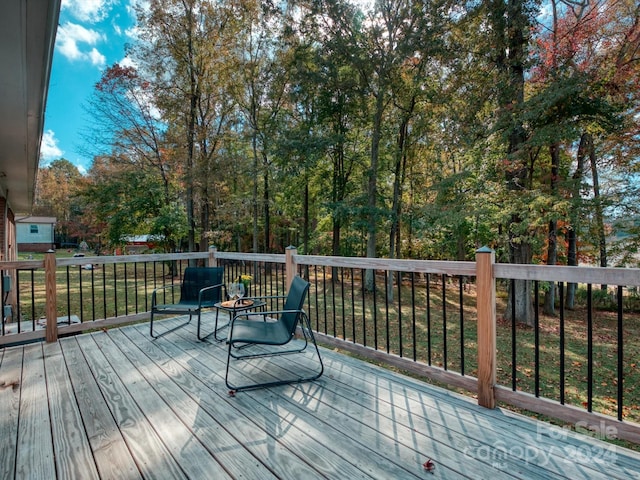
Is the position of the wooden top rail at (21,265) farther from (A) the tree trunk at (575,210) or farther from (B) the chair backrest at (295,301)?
(A) the tree trunk at (575,210)

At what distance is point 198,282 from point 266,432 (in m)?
2.66

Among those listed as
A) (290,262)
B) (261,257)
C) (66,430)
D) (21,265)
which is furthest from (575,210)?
(21,265)

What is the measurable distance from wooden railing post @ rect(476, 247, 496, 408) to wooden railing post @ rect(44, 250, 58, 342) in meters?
4.13

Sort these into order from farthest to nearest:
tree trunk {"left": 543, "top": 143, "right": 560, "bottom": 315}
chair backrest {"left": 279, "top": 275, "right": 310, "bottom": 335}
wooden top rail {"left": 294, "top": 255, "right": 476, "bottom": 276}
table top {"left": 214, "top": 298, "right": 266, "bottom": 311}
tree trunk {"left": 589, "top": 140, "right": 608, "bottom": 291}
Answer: tree trunk {"left": 543, "top": 143, "right": 560, "bottom": 315} < tree trunk {"left": 589, "top": 140, "right": 608, "bottom": 291} < table top {"left": 214, "top": 298, "right": 266, "bottom": 311} < chair backrest {"left": 279, "top": 275, "right": 310, "bottom": 335} < wooden top rail {"left": 294, "top": 255, "right": 476, "bottom": 276}

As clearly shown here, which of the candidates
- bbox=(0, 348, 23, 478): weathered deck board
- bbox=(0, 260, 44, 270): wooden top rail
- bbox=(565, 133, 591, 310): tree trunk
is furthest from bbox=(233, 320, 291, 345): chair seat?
bbox=(565, 133, 591, 310): tree trunk

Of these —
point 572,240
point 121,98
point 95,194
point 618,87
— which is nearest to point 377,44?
point 618,87

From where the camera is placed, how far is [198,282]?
13.6 feet

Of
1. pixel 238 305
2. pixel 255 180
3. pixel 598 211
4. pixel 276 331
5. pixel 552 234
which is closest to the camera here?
pixel 276 331

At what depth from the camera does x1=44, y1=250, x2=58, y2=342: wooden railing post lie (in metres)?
3.46

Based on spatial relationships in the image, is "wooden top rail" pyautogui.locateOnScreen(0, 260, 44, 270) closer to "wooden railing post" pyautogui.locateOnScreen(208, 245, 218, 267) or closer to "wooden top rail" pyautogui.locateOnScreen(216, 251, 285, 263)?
"wooden railing post" pyautogui.locateOnScreen(208, 245, 218, 267)

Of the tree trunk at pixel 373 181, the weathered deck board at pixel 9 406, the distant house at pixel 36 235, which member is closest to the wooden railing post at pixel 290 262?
the weathered deck board at pixel 9 406

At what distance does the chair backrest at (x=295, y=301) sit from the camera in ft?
8.63

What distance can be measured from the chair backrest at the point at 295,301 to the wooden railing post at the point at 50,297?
8.63 feet

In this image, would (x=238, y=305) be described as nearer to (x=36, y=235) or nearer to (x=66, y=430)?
(x=66, y=430)
